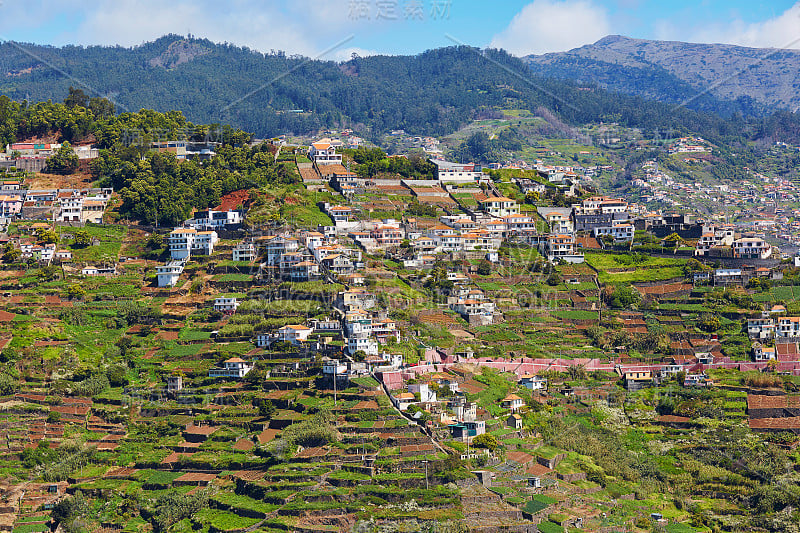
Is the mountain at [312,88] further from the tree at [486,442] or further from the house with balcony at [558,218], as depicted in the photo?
the tree at [486,442]

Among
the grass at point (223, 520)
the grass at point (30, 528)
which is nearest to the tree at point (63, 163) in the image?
the grass at point (30, 528)

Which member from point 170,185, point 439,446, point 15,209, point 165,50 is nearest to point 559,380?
point 439,446

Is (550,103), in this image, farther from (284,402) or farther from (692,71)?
(284,402)

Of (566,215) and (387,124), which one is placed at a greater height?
(387,124)

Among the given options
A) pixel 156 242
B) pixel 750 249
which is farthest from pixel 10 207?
pixel 750 249

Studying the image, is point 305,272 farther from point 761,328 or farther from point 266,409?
point 761,328

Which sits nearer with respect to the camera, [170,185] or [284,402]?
[284,402]

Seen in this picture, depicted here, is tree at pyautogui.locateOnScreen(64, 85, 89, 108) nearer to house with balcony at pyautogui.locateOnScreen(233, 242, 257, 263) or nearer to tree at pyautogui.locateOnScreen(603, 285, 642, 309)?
house with balcony at pyautogui.locateOnScreen(233, 242, 257, 263)

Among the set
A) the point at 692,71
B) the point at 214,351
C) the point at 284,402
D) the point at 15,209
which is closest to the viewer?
the point at 284,402
